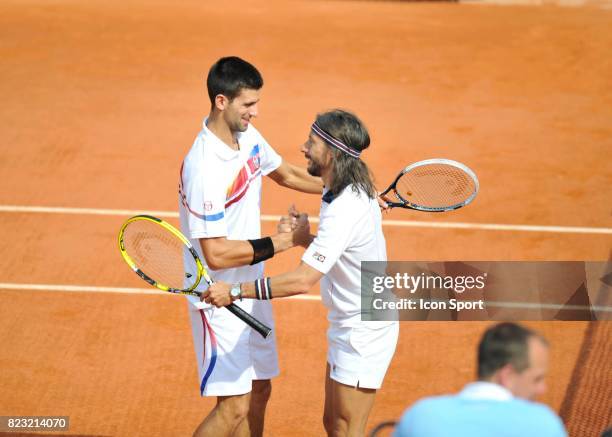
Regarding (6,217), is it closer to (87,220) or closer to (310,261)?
(87,220)

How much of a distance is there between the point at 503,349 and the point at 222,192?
2940 millimetres

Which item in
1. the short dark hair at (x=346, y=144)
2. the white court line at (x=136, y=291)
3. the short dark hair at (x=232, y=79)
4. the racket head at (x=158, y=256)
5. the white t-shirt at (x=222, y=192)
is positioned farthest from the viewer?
the white court line at (x=136, y=291)

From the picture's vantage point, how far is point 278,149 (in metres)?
13.5

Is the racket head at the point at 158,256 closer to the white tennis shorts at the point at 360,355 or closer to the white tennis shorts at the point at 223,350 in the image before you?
the white tennis shorts at the point at 223,350

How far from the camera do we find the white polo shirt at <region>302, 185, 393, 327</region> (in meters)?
5.83

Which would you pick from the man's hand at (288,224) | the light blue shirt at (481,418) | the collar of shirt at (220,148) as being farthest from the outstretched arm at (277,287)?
the light blue shirt at (481,418)

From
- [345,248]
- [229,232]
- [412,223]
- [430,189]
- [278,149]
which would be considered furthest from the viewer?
[278,149]

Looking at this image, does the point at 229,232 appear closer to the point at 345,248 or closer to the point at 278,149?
the point at 345,248

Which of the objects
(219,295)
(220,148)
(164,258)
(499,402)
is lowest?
(499,402)

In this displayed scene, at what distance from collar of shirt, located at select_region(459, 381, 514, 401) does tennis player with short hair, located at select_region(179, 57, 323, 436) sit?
2.78m

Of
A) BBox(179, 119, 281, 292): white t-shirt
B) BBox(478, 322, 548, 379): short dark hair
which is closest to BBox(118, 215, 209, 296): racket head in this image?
BBox(179, 119, 281, 292): white t-shirt

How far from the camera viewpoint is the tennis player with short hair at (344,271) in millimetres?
5875

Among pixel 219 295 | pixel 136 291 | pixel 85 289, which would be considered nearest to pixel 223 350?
pixel 219 295

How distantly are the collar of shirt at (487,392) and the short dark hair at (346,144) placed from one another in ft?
8.01
